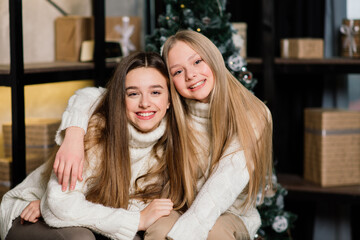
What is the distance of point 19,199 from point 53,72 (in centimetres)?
71

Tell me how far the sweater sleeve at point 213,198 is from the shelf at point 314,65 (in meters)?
1.01

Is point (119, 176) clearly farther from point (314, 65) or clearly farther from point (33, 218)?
point (314, 65)

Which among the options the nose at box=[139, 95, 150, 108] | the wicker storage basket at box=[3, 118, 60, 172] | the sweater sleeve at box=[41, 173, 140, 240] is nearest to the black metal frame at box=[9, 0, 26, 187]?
the wicker storage basket at box=[3, 118, 60, 172]

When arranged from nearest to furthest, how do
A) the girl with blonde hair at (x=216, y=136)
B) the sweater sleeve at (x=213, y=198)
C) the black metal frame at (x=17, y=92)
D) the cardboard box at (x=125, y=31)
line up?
1. the sweater sleeve at (x=213, y=198)
2. the girl with blonde hair at (x=216, y=136)
3. the black metal frame at (x=17, y=92)
4. the cardboard box at (x=125, y=31)

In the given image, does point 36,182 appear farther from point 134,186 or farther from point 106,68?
point 106,68

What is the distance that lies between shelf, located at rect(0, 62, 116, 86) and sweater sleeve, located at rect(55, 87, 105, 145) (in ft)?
1.08

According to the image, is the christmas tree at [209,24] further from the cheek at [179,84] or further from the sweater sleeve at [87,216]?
the sweater sleeve at [87,216]

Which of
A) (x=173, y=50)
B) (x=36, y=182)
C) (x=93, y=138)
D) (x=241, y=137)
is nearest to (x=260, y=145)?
(x=241, y=137)

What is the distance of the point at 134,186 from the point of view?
2020 millimetres

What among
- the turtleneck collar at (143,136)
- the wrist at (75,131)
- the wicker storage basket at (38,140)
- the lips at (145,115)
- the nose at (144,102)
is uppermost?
the nose at (144,102)

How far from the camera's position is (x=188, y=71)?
1.97 metres

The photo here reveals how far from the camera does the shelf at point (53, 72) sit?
7.35ft

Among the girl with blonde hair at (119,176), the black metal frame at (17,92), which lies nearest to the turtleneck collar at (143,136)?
the girl with blonde hair at (119,176)

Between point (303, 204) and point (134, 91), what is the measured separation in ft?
5.63
